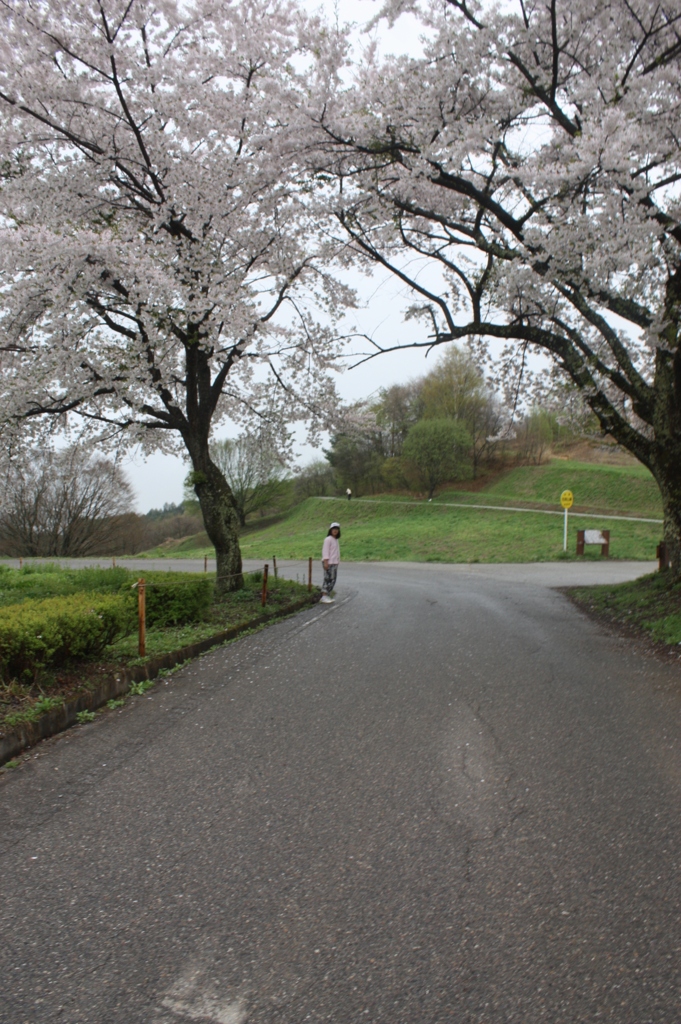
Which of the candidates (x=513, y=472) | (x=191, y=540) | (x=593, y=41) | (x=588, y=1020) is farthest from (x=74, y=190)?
(x=513, y=472)

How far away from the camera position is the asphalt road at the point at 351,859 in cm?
260

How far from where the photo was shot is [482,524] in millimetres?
44156

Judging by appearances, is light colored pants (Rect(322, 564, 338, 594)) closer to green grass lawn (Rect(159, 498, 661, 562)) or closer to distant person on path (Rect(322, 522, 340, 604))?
distant person on path (Rect(322, 522, 340, 604))

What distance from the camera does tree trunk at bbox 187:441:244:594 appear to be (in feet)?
48.2

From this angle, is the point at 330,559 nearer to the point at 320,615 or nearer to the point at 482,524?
the point at 320,615

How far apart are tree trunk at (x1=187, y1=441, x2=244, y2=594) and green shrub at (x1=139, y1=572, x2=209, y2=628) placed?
11.4 feet

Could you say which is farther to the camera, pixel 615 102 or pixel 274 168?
pixel 274 168

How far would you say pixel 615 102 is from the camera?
8961 mm

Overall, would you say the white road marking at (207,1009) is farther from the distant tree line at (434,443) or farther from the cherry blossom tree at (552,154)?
the distant tree line at (434,443)

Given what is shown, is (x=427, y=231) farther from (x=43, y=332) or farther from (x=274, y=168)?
(x=43, y=332)

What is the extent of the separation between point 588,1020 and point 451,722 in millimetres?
3421

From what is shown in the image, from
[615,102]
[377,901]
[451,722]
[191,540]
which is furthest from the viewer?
[191,540]

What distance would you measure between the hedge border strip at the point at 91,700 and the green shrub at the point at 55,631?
457 millimetres

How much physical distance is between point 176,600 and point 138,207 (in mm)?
7910
